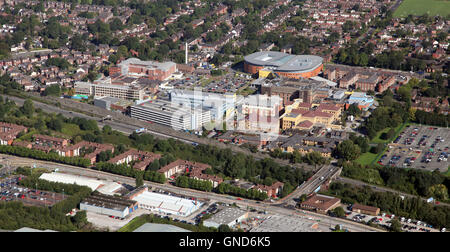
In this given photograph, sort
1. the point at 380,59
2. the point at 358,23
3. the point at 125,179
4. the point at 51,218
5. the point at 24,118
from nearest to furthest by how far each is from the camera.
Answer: the point at 51,218, the point at 125,179, the point at 24,118, the point at 380,59, the point at 358,23

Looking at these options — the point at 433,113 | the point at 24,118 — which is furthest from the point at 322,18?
the point at 24,118

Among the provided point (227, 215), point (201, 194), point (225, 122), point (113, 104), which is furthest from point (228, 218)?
point (113, 104)

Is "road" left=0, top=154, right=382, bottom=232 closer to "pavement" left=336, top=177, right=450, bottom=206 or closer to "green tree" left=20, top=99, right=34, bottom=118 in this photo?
"pavement" left=336, top=177, right=450, bottom=206

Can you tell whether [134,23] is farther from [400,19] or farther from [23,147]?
[23,147]

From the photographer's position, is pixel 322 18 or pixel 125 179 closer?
pixel 125 179

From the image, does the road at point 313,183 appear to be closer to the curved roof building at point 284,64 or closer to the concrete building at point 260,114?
the concrete building at point 260,114

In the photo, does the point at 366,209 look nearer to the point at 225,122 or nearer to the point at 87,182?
the point at 87,182

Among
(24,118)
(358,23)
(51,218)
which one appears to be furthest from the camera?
(358,23)
